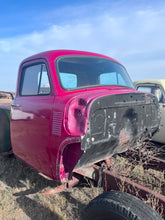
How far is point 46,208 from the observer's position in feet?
8.95

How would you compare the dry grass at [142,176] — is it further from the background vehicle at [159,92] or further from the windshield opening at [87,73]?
the background vehicle at [159,92]

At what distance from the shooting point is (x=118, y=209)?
66.2 inches

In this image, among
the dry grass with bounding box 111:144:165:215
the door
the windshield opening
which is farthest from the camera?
the windshield opening

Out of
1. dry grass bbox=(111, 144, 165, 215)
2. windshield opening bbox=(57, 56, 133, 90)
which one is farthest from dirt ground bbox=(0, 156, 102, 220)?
windshield opening bbox=(57, 56, 133, 90)

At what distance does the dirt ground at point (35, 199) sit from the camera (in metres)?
2.61

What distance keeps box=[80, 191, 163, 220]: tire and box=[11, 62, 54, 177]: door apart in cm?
76

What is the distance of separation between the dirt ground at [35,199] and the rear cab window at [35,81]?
58.4 inches

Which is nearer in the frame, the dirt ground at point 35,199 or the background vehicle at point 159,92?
the dirt ground at point 35,199

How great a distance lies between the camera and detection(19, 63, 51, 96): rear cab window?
8.62ft

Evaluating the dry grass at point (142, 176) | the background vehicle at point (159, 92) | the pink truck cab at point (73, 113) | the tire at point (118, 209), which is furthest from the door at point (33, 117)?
the background vehicle at point (159, 92)

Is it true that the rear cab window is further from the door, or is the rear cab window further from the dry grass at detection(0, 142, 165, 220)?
the dry grass at detection(0, 142, 165, 220)

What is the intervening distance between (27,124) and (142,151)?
197cm

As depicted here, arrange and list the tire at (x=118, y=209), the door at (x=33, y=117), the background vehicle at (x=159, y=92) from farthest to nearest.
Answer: the background vehicle at (x=159, y=92) < the door at (x=33, y=117) < the tire at (x=118, y=209)

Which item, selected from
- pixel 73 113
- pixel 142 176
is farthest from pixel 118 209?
pixel 142 176
